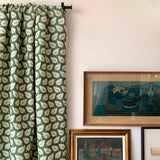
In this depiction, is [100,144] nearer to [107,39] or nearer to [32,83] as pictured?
[32,83]

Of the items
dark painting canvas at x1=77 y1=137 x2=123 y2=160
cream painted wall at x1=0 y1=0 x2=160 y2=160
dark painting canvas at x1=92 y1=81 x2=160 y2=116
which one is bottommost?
dark painting canvas at x1=77 y1=137 x2=123 y2=160

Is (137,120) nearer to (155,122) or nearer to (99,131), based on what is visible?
(155,122)

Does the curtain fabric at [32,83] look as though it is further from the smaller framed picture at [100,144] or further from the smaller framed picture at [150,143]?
the smaller framed picture at [150,143]

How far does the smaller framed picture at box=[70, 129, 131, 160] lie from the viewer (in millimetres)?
1556

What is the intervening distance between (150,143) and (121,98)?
16.1 inches

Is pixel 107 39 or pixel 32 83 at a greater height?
pixel 107 39

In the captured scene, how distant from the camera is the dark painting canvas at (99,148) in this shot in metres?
1.56

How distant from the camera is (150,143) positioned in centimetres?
Answer: 157

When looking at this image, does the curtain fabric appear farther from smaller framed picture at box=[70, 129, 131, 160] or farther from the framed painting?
the framed painting

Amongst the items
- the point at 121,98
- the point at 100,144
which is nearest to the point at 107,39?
the point at 121,98

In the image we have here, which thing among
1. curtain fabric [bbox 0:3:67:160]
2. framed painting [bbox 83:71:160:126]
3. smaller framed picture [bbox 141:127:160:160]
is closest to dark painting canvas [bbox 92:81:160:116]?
framed painting [bbox 83:71:160:126]

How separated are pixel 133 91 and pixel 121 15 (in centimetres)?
61

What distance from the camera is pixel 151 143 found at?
1.57 m

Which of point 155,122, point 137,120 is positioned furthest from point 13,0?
point 155,122
